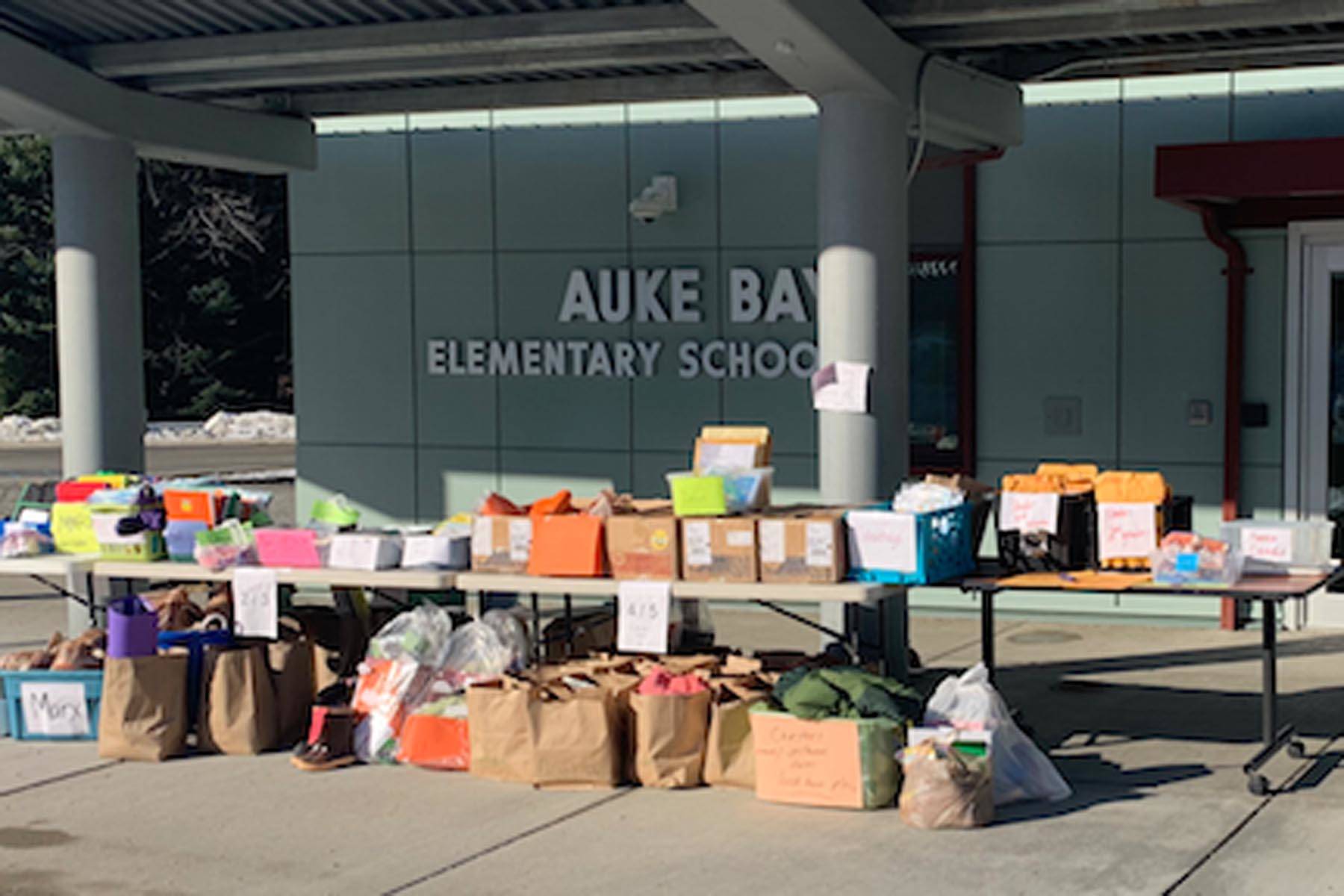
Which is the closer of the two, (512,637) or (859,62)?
(512,637)

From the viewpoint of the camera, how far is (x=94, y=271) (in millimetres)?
10523

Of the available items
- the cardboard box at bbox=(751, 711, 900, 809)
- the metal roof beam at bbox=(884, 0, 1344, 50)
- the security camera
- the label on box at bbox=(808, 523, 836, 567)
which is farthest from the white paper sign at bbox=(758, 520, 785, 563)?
the security camera

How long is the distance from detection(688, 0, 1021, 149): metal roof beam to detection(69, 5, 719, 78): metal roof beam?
0.92m

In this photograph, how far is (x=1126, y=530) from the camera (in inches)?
299

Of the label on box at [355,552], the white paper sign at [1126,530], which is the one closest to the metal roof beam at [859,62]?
the white paper sign at [1126,530]

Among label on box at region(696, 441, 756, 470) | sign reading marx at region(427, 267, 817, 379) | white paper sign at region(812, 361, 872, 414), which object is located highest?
sign reading marx at region(427, 267, 817, 379)

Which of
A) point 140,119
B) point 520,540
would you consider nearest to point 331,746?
point 520,540

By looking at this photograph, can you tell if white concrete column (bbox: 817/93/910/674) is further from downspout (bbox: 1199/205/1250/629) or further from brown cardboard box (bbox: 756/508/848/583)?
downspout (bbox: 1199/205/1250/629)

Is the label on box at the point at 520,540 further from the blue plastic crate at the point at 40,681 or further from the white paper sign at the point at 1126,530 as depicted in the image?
the white paper sign at the point at 1126,530

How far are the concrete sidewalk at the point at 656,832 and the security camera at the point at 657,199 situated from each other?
198 inches

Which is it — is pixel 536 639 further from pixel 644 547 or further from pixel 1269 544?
pixel 1269 544

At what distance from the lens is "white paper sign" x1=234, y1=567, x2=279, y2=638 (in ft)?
26.9

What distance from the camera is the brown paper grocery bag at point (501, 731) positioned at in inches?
295

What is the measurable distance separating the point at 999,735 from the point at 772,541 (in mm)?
1237
